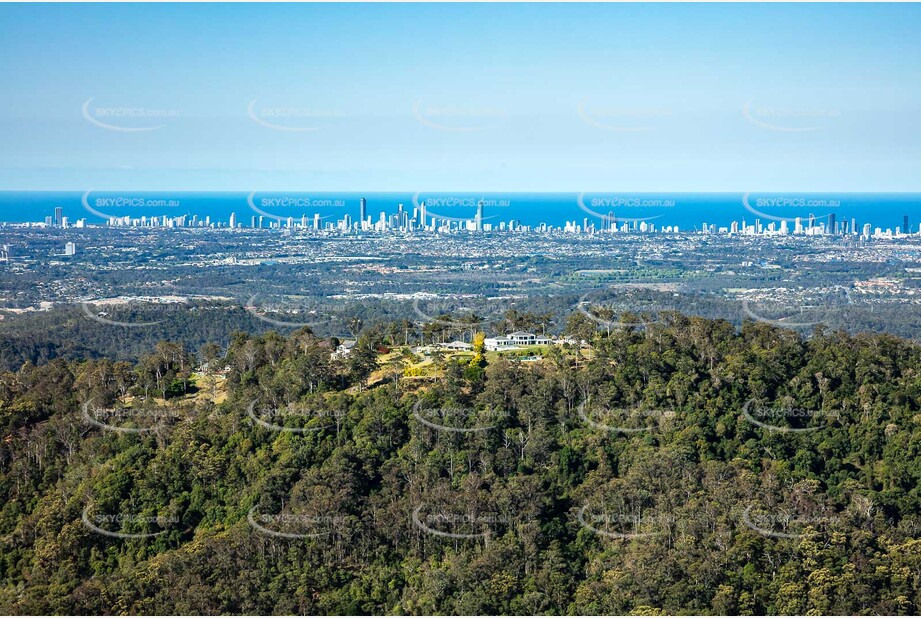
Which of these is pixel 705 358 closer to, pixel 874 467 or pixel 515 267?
pixel 874 467

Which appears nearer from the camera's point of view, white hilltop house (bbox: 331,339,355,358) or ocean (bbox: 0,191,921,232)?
white hilltop house (bbox: 331,339,355,358)

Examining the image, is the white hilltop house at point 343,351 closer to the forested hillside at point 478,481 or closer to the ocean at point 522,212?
the forested hillside at point 478,481

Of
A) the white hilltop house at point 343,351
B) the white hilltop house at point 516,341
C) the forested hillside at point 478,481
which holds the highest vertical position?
the white hilltop house at point 516,341

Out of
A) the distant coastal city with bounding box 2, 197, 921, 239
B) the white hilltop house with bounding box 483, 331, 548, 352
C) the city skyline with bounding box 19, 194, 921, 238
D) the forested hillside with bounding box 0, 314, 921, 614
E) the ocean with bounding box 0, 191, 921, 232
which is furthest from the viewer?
the ocean with bounding box 0, 191, 921, 232

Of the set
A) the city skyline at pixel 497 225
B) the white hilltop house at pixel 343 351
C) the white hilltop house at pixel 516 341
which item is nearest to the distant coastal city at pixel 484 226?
the city skyline at pixel 497 225

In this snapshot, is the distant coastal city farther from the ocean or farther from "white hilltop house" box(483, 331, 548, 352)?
"white hilltop house" box(483, 331, 548, 352)

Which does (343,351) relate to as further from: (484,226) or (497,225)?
(497,225)

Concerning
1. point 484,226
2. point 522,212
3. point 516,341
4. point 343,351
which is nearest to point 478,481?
point 343,351

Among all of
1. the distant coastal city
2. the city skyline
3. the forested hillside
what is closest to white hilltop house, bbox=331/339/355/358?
the forested hillside

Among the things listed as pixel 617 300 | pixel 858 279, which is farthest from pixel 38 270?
pixel 858 279
